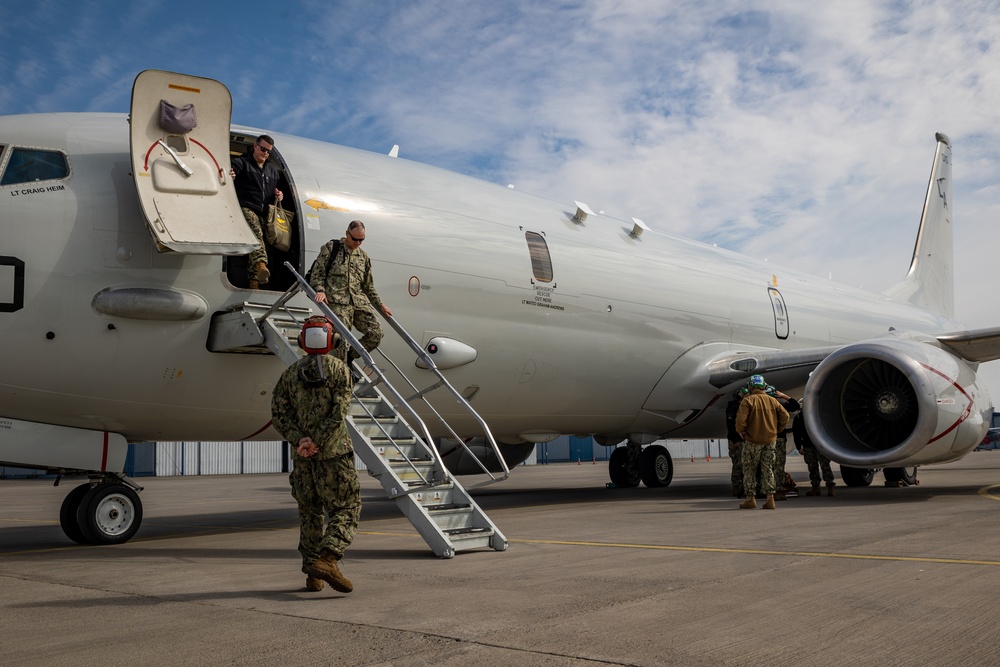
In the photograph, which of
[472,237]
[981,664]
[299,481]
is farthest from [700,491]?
[981,664]

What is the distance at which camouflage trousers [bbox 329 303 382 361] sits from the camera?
25.6 feet

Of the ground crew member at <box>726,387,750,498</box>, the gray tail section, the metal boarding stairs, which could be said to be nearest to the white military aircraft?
the metal boarding stairs

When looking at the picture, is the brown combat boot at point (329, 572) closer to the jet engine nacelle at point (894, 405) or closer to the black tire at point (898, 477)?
the jet engine nacelle at point (894, 405)

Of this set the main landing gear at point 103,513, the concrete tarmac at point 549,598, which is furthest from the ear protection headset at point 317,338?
the main landing gear at point 103,513

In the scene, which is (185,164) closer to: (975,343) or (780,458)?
(780,458)

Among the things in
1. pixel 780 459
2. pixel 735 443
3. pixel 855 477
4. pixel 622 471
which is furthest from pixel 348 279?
pixel 855 477

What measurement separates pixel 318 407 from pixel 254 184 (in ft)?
11.5

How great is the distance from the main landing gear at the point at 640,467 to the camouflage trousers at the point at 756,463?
516 cm

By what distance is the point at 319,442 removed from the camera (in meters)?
5.50

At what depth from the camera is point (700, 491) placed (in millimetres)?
14852

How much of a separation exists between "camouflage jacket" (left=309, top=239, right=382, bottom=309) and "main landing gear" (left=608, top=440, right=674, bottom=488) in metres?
8.95

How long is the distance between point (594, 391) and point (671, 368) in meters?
1.65

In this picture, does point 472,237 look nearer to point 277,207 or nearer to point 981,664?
point 277,207

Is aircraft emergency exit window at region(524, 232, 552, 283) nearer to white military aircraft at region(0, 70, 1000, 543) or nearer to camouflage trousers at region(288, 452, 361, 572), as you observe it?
white military aircraft at region(0, 70, 1000, 543)
